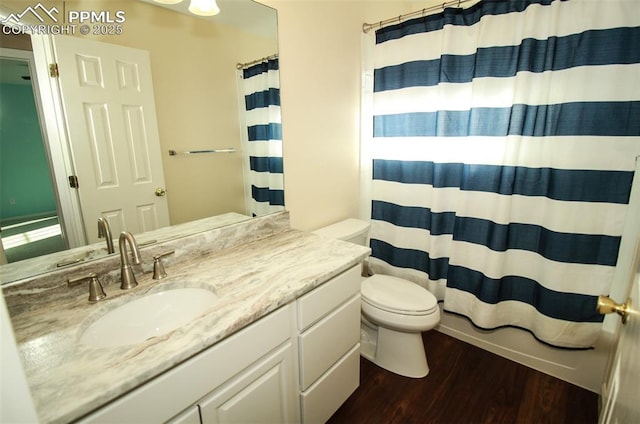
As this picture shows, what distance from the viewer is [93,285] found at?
0.98 m

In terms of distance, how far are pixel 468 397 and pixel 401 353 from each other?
1.26ft

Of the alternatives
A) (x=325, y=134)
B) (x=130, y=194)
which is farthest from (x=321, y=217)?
(x=130, y=194)

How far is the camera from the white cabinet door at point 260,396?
2.86 ft

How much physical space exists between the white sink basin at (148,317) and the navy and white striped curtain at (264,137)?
59 cm

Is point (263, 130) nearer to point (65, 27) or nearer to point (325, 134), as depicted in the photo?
point (325, 134)

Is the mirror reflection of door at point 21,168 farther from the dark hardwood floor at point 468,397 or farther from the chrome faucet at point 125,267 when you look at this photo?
the dark hardwood floor at point 468,397

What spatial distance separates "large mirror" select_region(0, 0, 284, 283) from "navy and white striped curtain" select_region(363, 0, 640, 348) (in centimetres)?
89

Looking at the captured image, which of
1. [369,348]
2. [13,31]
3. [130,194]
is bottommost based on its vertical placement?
[369,348]

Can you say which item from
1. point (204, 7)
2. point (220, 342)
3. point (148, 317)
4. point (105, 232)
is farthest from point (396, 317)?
point (204, 7)

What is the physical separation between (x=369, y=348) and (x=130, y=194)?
1.62 metres

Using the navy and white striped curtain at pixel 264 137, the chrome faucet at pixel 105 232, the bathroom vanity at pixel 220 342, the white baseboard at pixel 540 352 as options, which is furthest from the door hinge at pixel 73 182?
the white baseboard at pixel 540 352

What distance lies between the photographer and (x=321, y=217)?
196 centimetres

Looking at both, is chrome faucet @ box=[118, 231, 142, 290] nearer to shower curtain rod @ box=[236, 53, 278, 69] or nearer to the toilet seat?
shower curtain rod @ box=[236, 53, 278, 69]

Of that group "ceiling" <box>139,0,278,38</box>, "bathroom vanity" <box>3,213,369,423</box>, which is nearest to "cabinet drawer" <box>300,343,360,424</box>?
Result: "bathroom vanity" <box>3,213,369,423</box>
